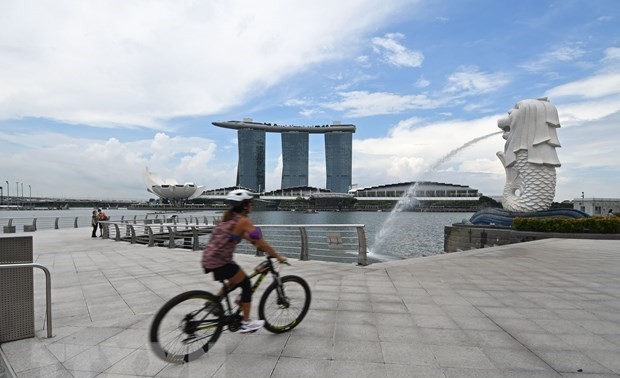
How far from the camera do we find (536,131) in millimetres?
23594

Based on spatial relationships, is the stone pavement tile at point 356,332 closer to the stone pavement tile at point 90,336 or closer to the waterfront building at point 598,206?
the stone pavement tile at point 90,336

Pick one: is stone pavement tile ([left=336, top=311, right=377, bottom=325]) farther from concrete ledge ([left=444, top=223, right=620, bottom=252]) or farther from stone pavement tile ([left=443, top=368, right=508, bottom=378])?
concrete ledge ([left=444, top=223, right=620, bottom=252])

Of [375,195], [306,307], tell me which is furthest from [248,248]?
[375,195]

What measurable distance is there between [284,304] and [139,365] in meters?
1.56

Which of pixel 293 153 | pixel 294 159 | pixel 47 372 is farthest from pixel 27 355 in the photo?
pixel 293 153

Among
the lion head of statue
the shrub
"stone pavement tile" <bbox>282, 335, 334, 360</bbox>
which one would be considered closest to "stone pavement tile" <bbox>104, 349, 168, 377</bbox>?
"stone pavement tile" <bbox>282, 335, 334, 360</bbox>

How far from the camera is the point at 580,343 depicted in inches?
154

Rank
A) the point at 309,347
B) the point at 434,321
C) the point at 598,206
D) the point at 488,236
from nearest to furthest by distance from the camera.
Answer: the point at 309,347, the point at 434,321, the point at 488,236, the point at 598,206

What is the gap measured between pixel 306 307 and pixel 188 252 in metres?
8.83

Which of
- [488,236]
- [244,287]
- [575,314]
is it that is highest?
[244,287]

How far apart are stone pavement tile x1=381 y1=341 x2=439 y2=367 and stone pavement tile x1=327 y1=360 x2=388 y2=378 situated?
0.20m

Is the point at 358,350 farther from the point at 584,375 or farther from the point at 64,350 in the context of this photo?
the point at 64,350

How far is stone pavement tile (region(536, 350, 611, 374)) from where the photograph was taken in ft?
10.8

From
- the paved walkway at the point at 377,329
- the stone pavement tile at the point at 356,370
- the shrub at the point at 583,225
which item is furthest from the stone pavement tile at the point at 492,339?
the shrub at the point at 583,225
